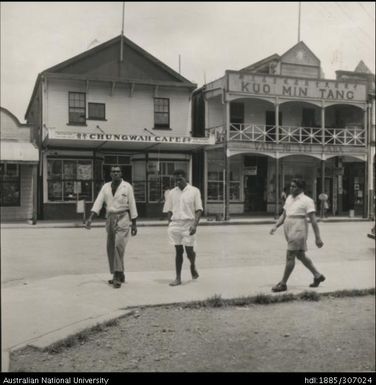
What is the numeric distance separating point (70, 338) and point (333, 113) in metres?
2.89

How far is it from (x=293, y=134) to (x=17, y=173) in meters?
1.96

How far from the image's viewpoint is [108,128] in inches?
118

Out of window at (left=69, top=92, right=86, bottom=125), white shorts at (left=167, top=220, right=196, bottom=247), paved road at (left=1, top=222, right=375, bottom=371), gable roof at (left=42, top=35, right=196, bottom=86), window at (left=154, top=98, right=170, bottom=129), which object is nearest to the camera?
gable roof at (left=42, top=35, right=196, bottom=86)

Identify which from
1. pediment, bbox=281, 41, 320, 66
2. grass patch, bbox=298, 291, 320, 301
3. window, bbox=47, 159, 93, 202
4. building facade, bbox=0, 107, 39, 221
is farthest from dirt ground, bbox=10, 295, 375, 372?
pediment, bbox=281, 41, 320, 66

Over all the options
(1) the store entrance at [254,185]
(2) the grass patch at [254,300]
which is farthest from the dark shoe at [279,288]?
(1) the store entrance at [254,185]

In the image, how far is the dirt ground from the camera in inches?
179

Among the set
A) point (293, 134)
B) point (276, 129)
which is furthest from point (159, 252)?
point (276, 129)

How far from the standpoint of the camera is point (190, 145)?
10.7ft

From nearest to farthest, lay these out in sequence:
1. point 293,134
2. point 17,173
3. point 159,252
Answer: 1. point 17,173
2. point 293,134
3. point 159,252

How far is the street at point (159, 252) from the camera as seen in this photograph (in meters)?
9.14

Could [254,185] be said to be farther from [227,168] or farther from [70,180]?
[70,180]

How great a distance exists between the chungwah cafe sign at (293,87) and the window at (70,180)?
1.08 metres

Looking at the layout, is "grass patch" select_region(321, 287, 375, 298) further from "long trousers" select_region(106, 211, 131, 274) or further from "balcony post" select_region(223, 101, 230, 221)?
"balcony post" select_region(223, 101, 230, 221)

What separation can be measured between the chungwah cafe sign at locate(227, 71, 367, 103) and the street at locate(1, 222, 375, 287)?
420 cm
